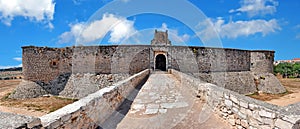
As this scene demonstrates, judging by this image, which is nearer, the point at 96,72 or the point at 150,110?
the point at 150,110

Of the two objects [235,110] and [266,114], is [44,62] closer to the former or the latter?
[235,110]

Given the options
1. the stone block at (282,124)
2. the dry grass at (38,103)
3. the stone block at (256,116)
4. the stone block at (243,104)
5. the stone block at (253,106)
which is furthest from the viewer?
the dry grass at (38,103)

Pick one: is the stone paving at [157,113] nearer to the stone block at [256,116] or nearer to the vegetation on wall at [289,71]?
the stone block at [256,116]

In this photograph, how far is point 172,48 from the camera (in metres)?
15.7

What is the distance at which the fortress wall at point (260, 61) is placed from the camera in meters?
18.5

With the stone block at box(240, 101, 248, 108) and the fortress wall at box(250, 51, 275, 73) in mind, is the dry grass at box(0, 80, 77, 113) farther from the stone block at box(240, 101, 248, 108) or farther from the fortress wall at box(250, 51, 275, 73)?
the fortress wall at box(250, 51, 275, 73)

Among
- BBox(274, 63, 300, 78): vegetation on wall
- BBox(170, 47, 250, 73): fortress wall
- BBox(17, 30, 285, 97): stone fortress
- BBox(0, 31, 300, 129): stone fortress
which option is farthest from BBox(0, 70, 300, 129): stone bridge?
BBox(274, 63, 300, 78): vegetation on wall

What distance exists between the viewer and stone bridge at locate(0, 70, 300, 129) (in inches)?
94.1

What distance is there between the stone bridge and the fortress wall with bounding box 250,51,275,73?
15294 millimetres

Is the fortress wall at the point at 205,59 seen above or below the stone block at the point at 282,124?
above

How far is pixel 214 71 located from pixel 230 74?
5.31 feet

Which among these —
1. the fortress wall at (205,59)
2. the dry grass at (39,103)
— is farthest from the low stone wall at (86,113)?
the fortress wall at (205,59)

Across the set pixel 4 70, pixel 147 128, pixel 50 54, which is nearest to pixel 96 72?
pixel 50 54

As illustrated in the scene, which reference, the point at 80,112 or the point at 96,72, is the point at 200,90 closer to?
the point at 80,112
